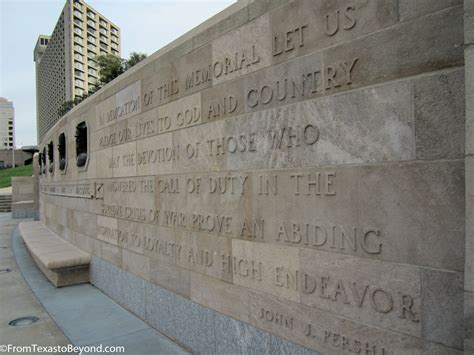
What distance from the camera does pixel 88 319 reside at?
5.46 meters

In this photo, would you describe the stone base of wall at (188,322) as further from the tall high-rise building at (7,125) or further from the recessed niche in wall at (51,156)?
the tall high-rise building at (7,125)

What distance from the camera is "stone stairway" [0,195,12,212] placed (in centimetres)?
2515

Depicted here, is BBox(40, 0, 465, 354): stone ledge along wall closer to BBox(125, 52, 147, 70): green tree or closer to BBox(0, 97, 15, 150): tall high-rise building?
BBox(125, 52, 147, 70): green tree

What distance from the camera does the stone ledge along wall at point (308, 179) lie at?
2.23 metres

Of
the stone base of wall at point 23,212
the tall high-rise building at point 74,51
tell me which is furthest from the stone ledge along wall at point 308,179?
the tall high-rise building at point 74,51

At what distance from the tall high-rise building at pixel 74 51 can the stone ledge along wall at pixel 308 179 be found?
81.3 meters

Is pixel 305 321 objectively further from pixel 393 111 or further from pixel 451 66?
pixel 451 66

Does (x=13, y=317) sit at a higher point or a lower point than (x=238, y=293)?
lower

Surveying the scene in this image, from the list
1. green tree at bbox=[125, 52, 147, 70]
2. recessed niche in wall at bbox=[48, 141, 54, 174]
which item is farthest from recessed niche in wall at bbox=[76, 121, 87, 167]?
green tree at bbox=[125, 52, 147, 70]

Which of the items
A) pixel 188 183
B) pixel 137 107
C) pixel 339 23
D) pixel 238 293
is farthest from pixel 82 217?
pixel 339 23

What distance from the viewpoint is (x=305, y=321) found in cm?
299

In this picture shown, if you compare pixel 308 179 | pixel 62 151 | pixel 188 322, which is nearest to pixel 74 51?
pixel 62 151

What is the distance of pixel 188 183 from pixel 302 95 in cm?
188

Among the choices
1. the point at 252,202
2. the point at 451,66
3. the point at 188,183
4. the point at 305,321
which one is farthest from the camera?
the point at 188,183
